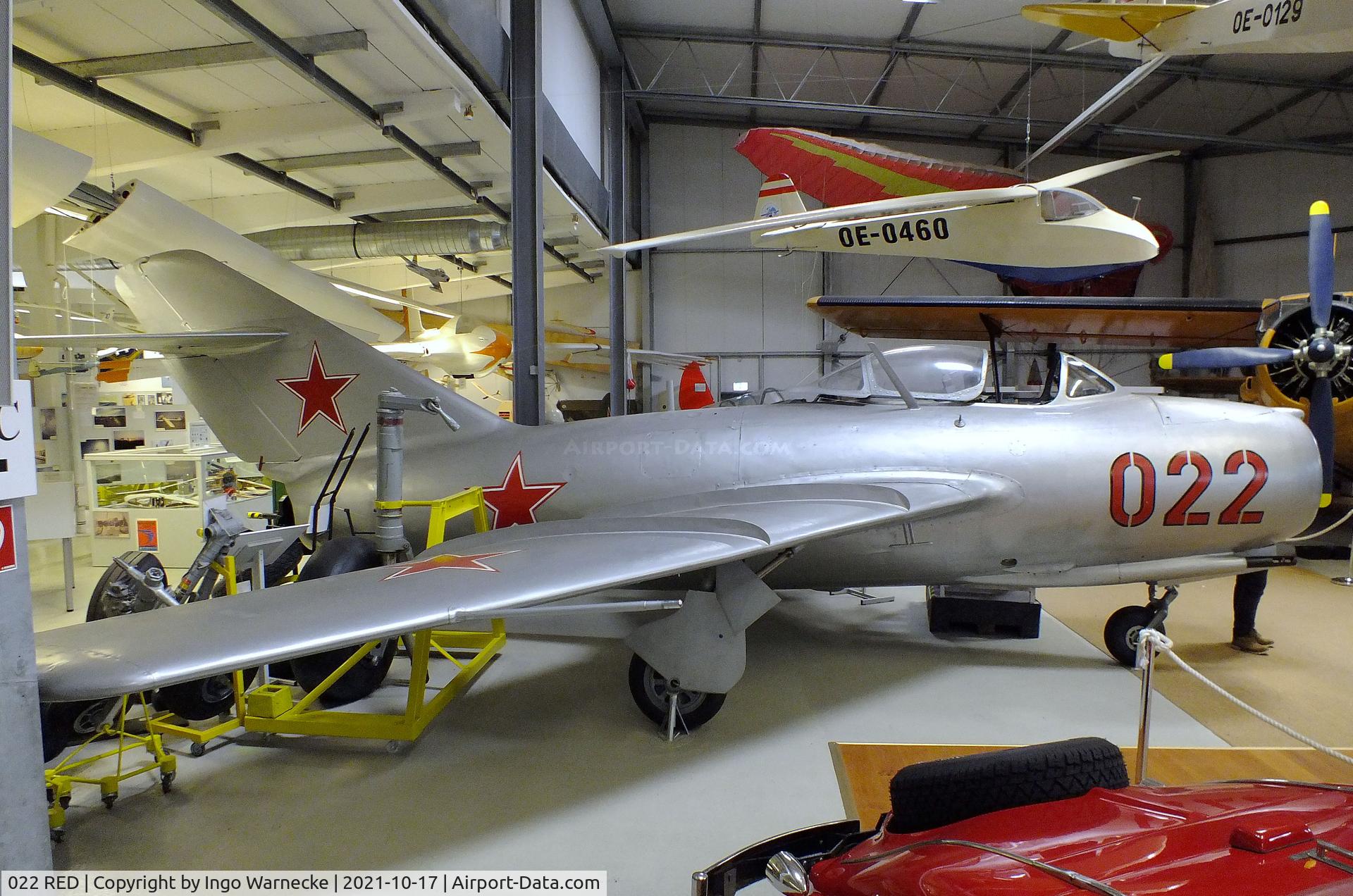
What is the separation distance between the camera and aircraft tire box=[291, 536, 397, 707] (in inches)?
146

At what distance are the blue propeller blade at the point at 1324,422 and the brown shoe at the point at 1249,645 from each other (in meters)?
1.17

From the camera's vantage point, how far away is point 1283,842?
1.42 m

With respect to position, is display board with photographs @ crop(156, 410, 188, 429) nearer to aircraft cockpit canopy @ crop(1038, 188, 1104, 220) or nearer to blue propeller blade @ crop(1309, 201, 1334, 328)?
aircraft cockpit canopy @ crop(1038, 188, 1104, 220)

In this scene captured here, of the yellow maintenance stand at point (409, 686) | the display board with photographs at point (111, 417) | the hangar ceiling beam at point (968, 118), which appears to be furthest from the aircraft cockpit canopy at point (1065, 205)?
the display board with photographs at point (111, 417)

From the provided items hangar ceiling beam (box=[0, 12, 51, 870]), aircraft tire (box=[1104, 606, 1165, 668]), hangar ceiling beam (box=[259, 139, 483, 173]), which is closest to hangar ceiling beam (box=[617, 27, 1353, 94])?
hangar ceiling beam (box=[259, 139, 483, 173])

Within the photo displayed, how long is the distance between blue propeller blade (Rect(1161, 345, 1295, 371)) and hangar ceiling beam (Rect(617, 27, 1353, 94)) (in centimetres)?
893

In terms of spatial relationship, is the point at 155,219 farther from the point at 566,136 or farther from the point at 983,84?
the point at 983,84

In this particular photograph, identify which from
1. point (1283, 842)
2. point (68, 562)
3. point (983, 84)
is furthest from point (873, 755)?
point (983, 84)

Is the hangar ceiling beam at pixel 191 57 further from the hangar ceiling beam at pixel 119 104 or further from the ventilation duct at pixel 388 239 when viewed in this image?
the ventilation duct at pixel 388 239

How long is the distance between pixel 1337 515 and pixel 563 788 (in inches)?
395

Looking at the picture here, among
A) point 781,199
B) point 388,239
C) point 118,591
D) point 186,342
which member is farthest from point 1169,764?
Result: point 388,239

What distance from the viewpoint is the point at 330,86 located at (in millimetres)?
5660

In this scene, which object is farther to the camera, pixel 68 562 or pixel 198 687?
pixel 68 562

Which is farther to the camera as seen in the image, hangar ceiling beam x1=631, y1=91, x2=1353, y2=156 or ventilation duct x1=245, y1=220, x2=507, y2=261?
hangar ceiling beam x1=631, y1=91, x2=1353, y2=156
